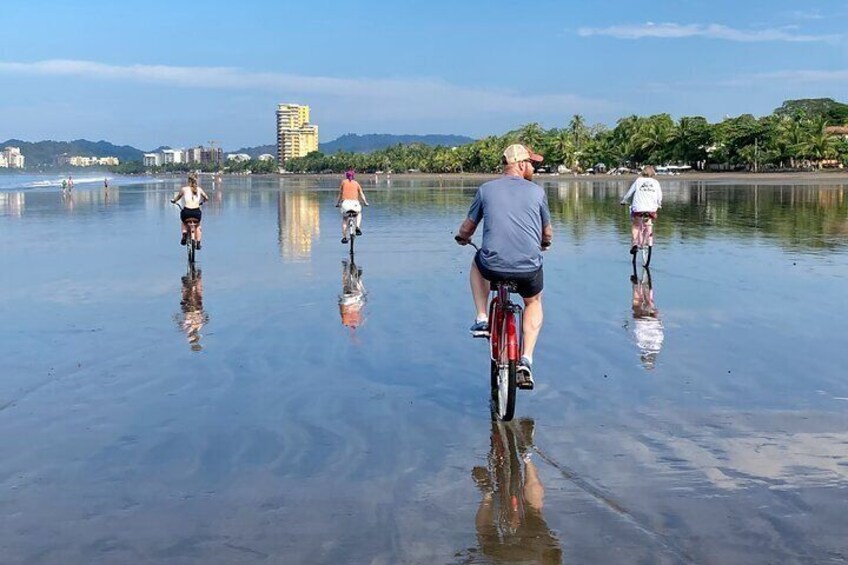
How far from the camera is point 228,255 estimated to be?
17.6 meters

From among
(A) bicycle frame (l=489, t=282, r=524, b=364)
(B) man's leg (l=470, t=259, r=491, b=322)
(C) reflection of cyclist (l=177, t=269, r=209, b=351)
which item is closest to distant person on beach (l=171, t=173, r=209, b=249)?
(C) reflection of cyclist (l=177, t=269, r=209, b=351)

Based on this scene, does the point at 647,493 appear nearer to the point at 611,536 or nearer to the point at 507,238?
the point at 611,536

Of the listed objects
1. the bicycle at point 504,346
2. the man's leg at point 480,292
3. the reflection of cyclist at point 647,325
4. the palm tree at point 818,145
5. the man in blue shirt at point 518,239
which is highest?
the palm tree at point 818,145

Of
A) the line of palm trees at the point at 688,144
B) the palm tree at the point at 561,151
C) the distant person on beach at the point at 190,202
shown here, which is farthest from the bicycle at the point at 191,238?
the palm tree at the point at 561,151

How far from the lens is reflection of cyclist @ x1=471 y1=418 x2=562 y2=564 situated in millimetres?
4246

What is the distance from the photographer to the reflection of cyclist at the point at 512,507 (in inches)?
167

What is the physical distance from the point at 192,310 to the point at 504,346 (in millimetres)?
5827

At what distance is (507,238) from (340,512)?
2372 millimetres

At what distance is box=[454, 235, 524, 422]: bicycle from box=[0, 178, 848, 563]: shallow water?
21cm

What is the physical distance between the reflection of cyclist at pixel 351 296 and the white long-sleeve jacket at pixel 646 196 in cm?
463

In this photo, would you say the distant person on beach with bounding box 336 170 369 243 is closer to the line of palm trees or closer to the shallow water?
the shallow water

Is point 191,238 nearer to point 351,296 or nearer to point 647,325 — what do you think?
point 351,296

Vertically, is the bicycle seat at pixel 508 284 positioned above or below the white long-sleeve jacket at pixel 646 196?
below

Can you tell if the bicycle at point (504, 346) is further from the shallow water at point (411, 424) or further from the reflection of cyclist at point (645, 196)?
the reflection of cyclist at point (645, 196)
